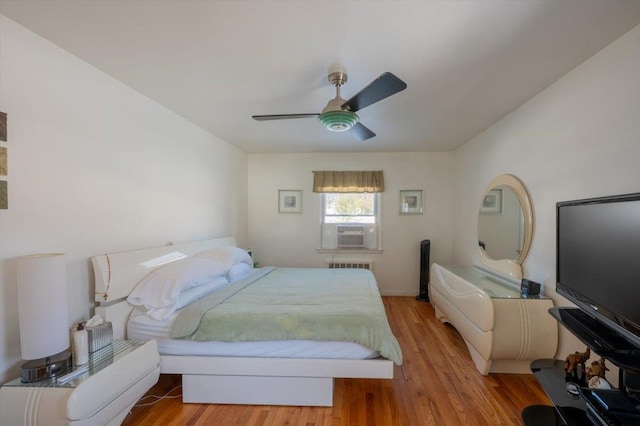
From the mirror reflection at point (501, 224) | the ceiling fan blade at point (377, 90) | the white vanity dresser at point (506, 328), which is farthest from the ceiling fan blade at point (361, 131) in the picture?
the white vanity dresser at point (506, 328)

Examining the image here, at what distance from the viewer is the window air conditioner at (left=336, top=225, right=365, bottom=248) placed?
15.1 ft

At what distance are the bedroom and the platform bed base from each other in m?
0.91

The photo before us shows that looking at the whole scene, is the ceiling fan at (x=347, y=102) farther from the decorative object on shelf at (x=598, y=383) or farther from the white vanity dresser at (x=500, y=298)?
the decorative object on shelf at (x=598, y=383)

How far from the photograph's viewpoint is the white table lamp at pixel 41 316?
4.53ft

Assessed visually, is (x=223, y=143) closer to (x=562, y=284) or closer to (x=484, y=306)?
(x=484, y=306)

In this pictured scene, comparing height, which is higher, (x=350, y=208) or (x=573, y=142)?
(x=573, y=142)

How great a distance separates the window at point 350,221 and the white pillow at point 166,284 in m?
2.63

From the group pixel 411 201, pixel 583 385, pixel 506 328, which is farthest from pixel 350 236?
pixel 583 385

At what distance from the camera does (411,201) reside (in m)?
4.54

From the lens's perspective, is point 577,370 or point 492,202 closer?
point 577,370

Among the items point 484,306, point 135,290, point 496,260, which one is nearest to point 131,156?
point 135,290

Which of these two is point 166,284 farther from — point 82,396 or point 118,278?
point 82,396

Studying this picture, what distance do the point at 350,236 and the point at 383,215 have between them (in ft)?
2.22

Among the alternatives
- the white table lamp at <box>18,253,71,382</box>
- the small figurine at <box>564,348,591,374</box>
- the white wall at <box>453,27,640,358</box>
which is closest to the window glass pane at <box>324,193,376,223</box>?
the white wall at <box>453,27,640,358</box>
